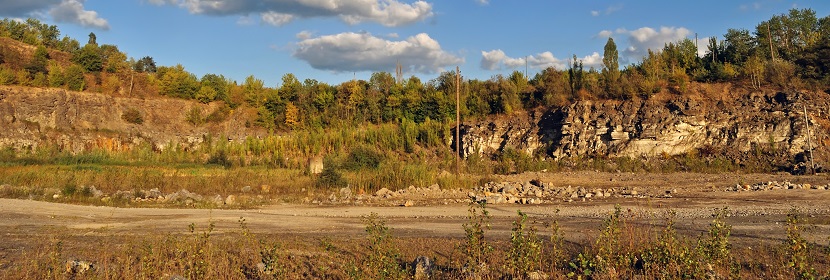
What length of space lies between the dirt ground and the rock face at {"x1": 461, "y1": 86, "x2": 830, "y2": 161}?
12908 millimetres

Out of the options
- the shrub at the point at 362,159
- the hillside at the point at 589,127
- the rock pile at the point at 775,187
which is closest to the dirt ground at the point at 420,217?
the rock pile at the point at 775,187

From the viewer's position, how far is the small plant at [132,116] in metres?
51.2

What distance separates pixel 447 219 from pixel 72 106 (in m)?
46.5

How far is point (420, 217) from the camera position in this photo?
16.3 m

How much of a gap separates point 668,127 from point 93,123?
157 feet

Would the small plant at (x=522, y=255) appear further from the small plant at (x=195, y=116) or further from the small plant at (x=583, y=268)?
the small plant at (x=195, y=116)

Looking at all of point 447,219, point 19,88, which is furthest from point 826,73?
point 19,88

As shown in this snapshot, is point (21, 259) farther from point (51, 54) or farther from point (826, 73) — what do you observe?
point (51, 54)

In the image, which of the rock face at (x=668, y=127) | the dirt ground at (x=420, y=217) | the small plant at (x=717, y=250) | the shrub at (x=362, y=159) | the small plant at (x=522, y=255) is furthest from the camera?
the rock face at (x=668, y=127)

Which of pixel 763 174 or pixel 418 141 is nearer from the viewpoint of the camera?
pixel 763 174

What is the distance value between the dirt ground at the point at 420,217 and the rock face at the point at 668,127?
12908 mm

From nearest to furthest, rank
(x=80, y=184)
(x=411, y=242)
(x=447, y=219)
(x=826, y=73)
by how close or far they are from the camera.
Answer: (x=411, y=242) → (x=447, y=219) → (x=80, y=184) → (x=826, y=73)

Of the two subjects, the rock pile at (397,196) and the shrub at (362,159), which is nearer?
the rock pile at (397,196)

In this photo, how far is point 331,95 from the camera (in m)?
54.3
